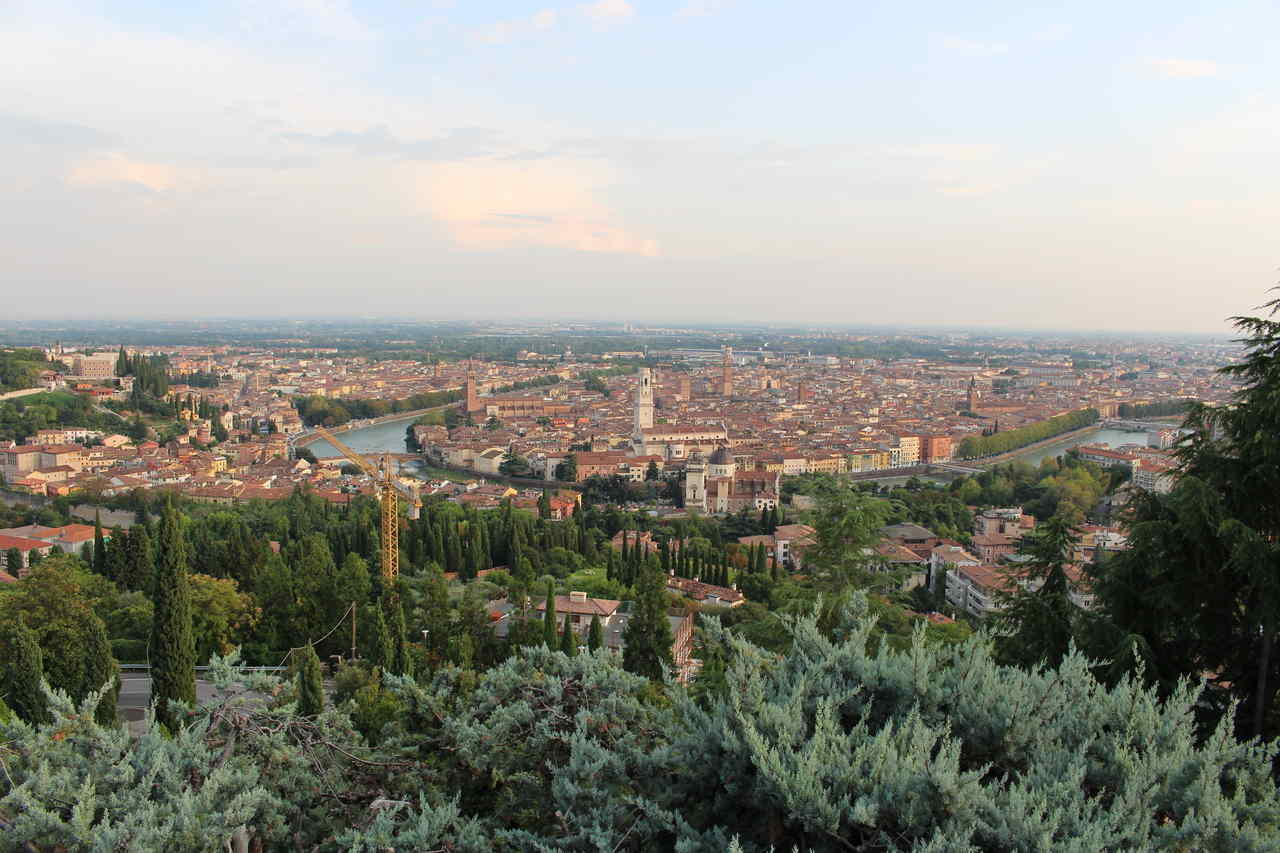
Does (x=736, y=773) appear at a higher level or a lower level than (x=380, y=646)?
higher

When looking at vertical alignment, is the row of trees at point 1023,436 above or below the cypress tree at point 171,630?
below

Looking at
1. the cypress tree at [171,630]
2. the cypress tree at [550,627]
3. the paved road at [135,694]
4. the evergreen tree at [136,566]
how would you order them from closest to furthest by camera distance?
the cypress tree at [171,630] < the paved road at [135,694] < the cypress tree at [550,627] < the evergreen tree at [136,566]

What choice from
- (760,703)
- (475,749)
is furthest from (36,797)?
(760,703)

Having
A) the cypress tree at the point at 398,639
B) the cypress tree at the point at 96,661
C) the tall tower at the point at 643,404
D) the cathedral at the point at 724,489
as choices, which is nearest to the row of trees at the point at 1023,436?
the cathedral at the point at 724,489

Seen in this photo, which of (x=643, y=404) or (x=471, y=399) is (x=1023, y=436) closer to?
(x=643, y=404)

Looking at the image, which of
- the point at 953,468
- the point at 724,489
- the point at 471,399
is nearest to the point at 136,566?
the point at 724,489

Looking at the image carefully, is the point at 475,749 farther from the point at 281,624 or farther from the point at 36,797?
the point at 281,624

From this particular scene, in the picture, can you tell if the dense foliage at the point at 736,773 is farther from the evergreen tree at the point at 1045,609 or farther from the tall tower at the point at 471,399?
the tall tower at the point at 471,399
